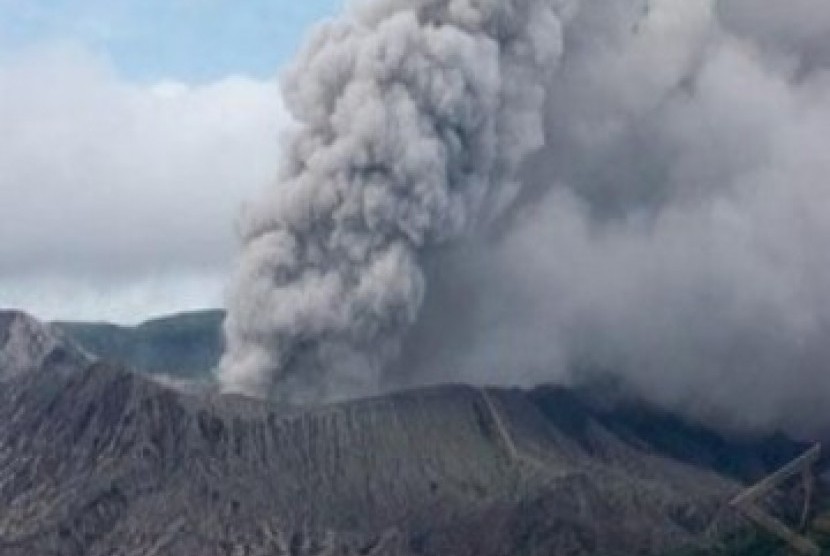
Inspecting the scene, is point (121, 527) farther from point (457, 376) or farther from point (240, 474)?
point (457, 376)

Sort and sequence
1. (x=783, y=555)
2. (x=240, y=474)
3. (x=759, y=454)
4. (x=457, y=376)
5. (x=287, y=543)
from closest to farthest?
(x=783, y=555) < (x=287, y=543) < (x=240, y=474) < (x=457, y=376) < (x=759, y=454)

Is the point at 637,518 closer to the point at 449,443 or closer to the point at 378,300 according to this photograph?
the point at 449,443

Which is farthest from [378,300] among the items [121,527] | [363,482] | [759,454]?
[759,454]

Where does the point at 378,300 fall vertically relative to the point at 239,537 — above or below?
above

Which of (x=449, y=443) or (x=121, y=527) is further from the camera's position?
(x=449, y=443)

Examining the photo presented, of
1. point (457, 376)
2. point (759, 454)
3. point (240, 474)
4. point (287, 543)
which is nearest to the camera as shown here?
point (287, 543)

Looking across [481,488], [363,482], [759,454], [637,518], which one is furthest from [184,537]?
[759,454]
